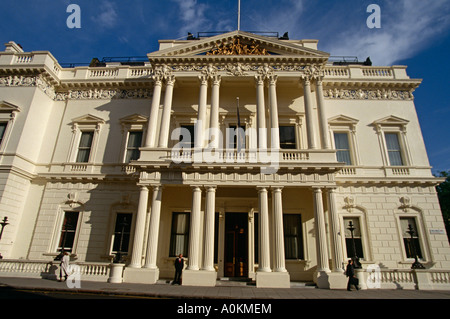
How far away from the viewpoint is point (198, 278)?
42.2 ft

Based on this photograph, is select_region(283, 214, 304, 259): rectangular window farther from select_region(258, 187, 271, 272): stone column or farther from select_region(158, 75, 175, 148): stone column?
select_region(158, 75, 175, 148): stone column

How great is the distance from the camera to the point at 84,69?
20219mm

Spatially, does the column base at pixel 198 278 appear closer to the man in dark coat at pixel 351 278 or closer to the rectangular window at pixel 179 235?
the rectangular window at pixel 179 235

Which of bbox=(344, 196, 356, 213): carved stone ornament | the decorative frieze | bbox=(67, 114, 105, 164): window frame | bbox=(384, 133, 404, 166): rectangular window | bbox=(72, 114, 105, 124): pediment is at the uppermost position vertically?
the decorative frieze

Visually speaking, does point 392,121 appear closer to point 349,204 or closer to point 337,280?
point 349,204

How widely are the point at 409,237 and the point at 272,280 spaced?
359 inches

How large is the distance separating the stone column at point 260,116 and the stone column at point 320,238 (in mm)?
4024

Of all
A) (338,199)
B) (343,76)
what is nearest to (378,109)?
(343,76)

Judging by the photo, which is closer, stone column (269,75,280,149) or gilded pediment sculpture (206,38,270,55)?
stone column (269,75,280,149)

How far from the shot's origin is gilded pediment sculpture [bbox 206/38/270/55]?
17.5 metres

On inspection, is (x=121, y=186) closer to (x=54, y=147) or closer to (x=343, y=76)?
(x=54, y=147)

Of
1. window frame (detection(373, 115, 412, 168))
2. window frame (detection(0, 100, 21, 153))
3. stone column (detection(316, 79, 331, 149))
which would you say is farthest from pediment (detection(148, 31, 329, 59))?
window frame (detection(0, 100, 21, 153))

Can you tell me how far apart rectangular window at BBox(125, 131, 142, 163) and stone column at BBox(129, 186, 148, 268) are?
412 centimetres

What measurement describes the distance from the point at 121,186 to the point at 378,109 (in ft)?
59.2
